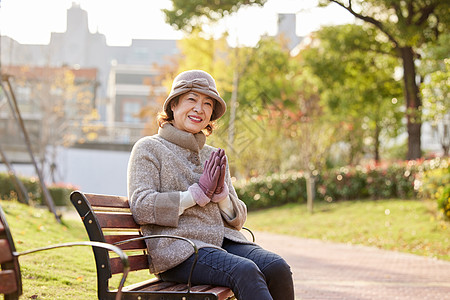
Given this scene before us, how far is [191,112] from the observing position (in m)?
3.85

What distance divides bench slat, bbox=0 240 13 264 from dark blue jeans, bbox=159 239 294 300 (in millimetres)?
1026

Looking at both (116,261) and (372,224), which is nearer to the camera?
(116,261)

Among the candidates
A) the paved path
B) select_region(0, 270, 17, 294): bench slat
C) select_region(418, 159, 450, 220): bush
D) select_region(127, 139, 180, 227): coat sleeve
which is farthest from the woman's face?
select_region(418, 159, 450, 220): bush

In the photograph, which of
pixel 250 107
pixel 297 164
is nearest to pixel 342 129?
pixel 297 164

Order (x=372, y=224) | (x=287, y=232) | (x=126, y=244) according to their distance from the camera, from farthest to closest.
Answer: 1. (x=287, y=232)
2. (x=372, y=224)
3. (x=126, y=244)

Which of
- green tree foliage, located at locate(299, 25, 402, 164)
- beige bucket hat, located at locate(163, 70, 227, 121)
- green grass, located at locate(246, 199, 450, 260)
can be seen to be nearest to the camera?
beige bucket hat, located at locate(163, 70, 227, 121)

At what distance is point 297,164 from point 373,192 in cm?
Result: 783

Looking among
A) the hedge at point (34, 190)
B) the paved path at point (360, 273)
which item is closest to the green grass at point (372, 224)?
the paved path at point (360, 273)

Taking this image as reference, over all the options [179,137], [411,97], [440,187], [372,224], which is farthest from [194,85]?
[411,97]

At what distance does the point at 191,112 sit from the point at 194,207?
576mm

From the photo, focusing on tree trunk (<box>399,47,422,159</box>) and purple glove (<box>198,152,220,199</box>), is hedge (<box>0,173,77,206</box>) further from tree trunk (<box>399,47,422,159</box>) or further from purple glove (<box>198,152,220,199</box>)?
purple glove (<box>198,152,220,199</box>)

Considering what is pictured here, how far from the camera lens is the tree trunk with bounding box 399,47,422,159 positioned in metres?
19.0

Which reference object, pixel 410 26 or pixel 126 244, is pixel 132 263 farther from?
pixel 410 26

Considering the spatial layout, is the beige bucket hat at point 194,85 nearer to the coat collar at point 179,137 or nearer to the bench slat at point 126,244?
the coat collar at point 179,137
